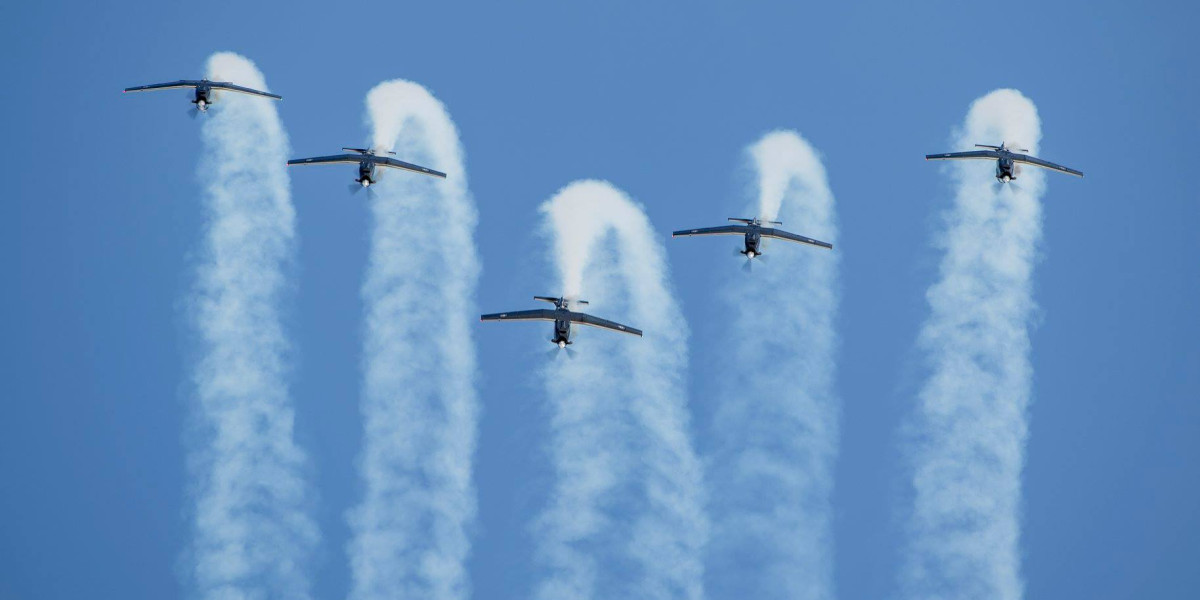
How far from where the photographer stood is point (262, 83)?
113m

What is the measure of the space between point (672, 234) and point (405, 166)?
56.2ft

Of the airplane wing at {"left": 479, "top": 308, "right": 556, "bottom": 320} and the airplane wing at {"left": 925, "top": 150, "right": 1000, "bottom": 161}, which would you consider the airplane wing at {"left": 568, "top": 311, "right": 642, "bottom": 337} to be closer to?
the airplane wing at {"left": 479, "top": 308, "right": 556, "bottom": 320}

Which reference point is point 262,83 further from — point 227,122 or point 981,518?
point 981,518

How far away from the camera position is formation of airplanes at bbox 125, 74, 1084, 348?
94750 millimetres

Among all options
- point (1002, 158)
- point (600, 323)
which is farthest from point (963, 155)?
point (600, 323)

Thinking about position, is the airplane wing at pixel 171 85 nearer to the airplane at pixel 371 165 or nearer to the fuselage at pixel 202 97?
the fuselage at pixel 202 97

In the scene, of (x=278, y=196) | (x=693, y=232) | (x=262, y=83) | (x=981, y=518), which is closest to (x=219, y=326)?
(x=278, y=196)

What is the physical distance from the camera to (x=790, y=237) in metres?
101

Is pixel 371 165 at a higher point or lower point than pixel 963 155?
lower

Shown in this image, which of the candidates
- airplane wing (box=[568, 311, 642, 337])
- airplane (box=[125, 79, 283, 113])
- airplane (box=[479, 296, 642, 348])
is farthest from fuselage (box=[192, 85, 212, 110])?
airplane wing (box=[568, 311, 642, 337])

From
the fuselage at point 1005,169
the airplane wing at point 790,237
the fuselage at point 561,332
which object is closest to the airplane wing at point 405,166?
the fuselage at point 561,332

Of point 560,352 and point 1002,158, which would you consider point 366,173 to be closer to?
point 560,352

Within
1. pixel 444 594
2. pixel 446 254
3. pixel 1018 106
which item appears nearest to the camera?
pixel 444 594

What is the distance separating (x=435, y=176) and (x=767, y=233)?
69.9ft
